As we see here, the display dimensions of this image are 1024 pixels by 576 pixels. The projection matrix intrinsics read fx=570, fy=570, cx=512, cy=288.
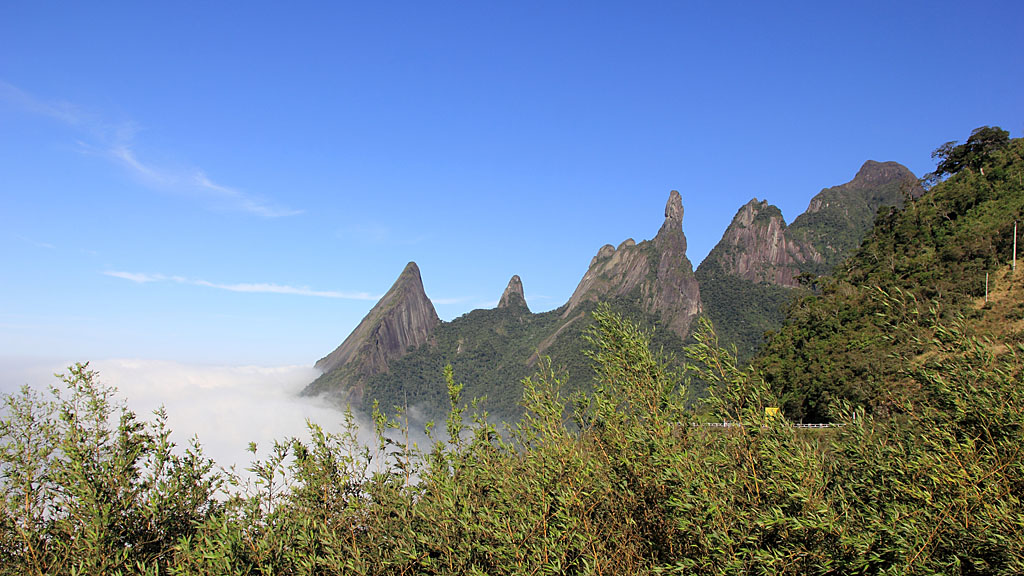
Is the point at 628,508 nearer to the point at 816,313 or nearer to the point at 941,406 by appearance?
the point at 941,406

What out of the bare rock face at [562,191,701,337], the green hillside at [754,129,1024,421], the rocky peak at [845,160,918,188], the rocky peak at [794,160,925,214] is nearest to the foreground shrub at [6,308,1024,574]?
the green hillside at [754,129,1024,421]

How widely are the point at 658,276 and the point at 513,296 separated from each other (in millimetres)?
54459

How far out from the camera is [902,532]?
193 inches

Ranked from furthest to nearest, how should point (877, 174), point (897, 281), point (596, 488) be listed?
point (877, 174) < point (897, 281) < point (596, 488)

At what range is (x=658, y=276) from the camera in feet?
343

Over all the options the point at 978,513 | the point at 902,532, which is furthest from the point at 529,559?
the point at 978,513

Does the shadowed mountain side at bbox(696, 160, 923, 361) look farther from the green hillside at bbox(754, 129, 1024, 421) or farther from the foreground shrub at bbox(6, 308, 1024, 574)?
the foreground shrub at bbox(6, 308, 1024, 574)

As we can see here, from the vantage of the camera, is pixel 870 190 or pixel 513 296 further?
pixel 513 296

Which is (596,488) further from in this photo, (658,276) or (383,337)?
(383,337)

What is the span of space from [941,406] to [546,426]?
14.7 ft

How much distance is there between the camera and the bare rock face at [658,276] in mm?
98625

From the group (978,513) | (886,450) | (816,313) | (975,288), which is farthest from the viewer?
(816,313)

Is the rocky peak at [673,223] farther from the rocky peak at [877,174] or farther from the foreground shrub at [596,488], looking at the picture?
the foreground shrub at [596,488]

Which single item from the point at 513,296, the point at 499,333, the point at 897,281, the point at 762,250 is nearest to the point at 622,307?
the point at 762,250
